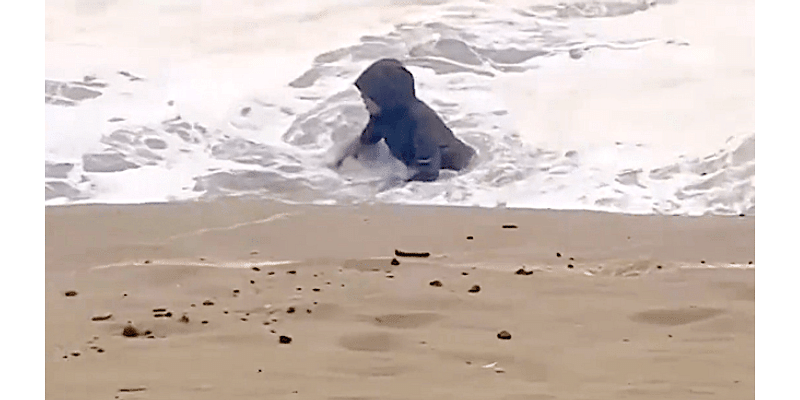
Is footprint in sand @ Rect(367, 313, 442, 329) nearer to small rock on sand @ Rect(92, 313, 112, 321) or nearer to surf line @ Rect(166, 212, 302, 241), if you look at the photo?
surf line @ Rect(166, 212, 302, 241)

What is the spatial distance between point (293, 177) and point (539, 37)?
786 mm

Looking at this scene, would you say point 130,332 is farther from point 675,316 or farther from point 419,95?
point 675,316

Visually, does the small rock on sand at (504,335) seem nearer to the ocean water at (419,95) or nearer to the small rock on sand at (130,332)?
the ocean water at (419,95)

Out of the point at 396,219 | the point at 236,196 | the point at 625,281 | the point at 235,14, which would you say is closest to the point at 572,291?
the point at 625,281

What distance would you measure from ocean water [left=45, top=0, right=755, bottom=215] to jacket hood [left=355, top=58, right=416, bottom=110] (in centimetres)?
3

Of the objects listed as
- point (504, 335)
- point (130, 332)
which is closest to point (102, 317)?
point (130, 332)

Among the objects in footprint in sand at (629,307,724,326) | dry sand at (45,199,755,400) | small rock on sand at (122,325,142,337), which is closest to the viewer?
dry sand at (45,199,755,400)

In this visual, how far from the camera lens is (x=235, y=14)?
2.34 metres

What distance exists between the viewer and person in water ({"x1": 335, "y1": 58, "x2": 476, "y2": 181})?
228 cm

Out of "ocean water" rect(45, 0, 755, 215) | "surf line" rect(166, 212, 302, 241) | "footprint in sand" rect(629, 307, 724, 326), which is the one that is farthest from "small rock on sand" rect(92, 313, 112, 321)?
"footprint in sand" rect(629, 307, 724, 326)

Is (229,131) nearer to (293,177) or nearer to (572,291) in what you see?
(293,177)

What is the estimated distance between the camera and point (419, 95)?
91.0 inches

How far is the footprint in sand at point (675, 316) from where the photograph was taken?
187 centimetres

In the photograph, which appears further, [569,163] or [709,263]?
[569,163]
